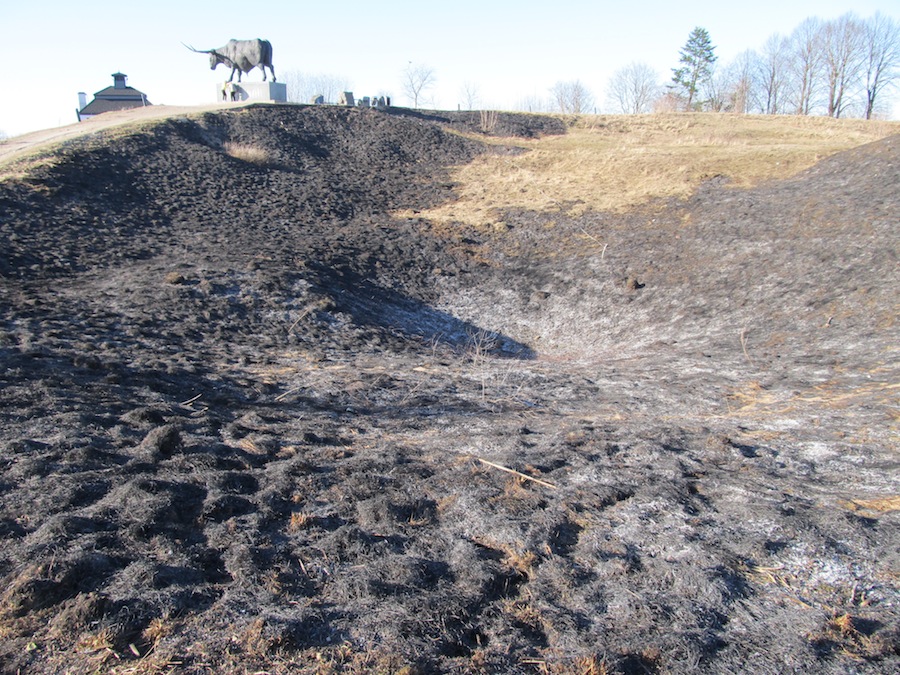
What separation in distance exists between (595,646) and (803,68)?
68.9 metres

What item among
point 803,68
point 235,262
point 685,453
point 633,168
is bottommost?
point 685,453

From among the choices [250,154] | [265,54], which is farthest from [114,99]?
[250,154]

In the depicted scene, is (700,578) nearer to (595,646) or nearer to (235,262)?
(595,646)

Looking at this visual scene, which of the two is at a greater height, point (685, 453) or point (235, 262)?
point (235, 262)

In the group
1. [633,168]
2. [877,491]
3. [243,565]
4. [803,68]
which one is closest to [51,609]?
[243,565]

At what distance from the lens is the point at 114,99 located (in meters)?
45.5

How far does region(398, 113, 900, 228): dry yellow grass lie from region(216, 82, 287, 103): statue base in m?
9.76

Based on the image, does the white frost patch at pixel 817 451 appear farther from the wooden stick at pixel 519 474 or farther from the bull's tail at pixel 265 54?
the bull's tail at pixel 265 54

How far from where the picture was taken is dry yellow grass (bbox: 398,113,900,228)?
15.3 metres

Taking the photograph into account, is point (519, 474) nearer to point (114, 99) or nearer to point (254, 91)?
point (254, 91)

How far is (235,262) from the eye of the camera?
10656mm

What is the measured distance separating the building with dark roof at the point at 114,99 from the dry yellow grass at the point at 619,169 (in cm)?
3532

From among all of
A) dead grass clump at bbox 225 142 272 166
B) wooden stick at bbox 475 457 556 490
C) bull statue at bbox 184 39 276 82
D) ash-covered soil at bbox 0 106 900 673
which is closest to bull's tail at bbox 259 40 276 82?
bull statue at bbox 184 39 276 82

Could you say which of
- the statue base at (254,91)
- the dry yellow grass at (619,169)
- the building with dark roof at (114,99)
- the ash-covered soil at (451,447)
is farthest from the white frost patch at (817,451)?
the building with dark roof at (114,99)
